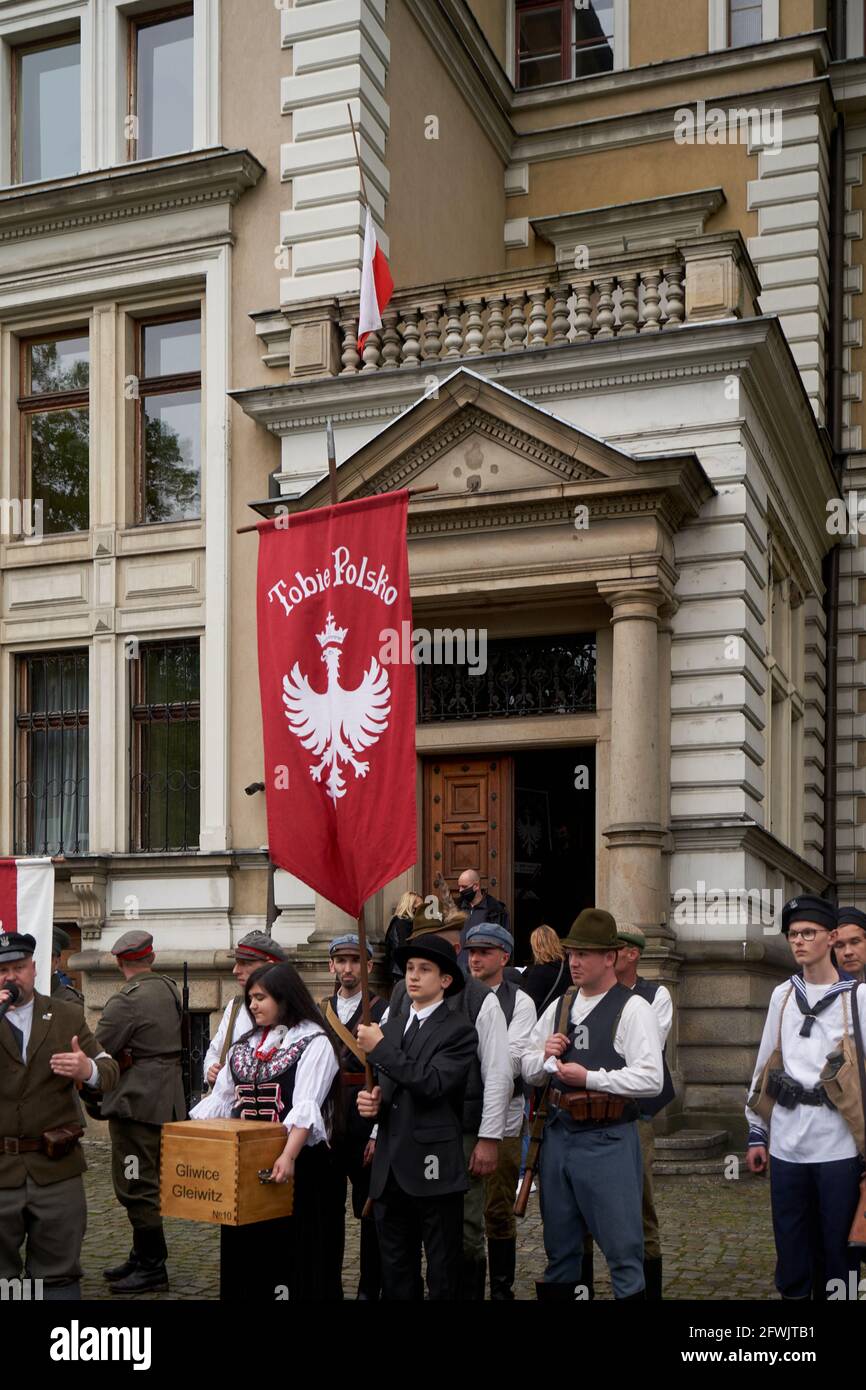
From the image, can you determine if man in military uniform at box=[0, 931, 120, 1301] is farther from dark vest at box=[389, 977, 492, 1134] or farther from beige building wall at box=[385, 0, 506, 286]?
beige building wall at box=[385, 0, 506, 286]

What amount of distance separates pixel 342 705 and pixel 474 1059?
1709 millimetres

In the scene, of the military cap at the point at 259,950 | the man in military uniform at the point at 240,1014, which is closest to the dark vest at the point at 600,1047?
the man in military uniform at the point at 240,1014

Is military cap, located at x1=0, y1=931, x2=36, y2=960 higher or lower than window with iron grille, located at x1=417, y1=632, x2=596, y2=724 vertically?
lower

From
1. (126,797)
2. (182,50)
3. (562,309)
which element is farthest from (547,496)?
(182,50)

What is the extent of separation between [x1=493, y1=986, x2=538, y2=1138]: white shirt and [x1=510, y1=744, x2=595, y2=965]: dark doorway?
23.4ft

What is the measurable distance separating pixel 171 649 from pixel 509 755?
158 inches

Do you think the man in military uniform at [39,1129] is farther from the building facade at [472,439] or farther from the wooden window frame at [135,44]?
the wooden window frame at [135,44]

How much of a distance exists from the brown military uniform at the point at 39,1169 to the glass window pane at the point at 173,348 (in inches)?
453

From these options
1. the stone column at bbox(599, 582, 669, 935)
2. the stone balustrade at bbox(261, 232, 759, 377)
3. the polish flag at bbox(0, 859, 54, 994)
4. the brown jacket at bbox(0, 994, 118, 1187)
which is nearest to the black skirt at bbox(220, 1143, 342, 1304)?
the brown jacket at bbox(0, 994, 118, 1187)

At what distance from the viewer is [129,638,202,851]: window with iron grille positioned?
17391mm

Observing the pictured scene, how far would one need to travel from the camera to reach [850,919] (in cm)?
800

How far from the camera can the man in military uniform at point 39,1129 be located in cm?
751

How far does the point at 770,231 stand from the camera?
2056 cm

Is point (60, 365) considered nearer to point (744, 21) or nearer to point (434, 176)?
point (434, 176)
